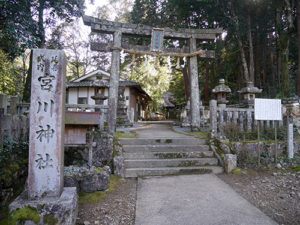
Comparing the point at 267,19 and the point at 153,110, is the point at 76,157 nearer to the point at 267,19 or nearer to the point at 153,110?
the point at 267,19

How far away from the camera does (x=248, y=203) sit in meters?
3.67

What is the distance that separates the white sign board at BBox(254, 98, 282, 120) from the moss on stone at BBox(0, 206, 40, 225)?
21.2 feet

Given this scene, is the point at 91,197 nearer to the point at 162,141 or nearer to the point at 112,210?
the point at 112,210

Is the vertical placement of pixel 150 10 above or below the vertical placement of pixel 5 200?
above

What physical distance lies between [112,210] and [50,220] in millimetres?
1205

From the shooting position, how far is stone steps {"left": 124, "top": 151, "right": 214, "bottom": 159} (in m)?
5.89

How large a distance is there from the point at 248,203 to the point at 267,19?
14.9m

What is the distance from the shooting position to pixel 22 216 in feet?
8.34

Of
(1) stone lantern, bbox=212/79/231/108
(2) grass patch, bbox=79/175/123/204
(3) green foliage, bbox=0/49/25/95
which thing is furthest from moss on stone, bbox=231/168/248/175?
(3) green foliage, bbox=0/49/25/95

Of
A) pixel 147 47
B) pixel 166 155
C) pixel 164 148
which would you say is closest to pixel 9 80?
pixel 147 47

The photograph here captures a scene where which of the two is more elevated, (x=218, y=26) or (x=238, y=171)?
(x=218, y=26)

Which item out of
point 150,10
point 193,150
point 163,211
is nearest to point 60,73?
point 163,211

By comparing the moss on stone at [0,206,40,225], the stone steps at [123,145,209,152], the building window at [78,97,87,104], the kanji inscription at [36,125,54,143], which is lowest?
the moss on stone at [0,206,40,225]

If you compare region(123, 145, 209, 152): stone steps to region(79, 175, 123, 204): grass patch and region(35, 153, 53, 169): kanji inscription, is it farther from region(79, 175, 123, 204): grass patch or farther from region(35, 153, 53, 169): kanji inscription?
region(35, 153, 53, 169): kanji inscription
